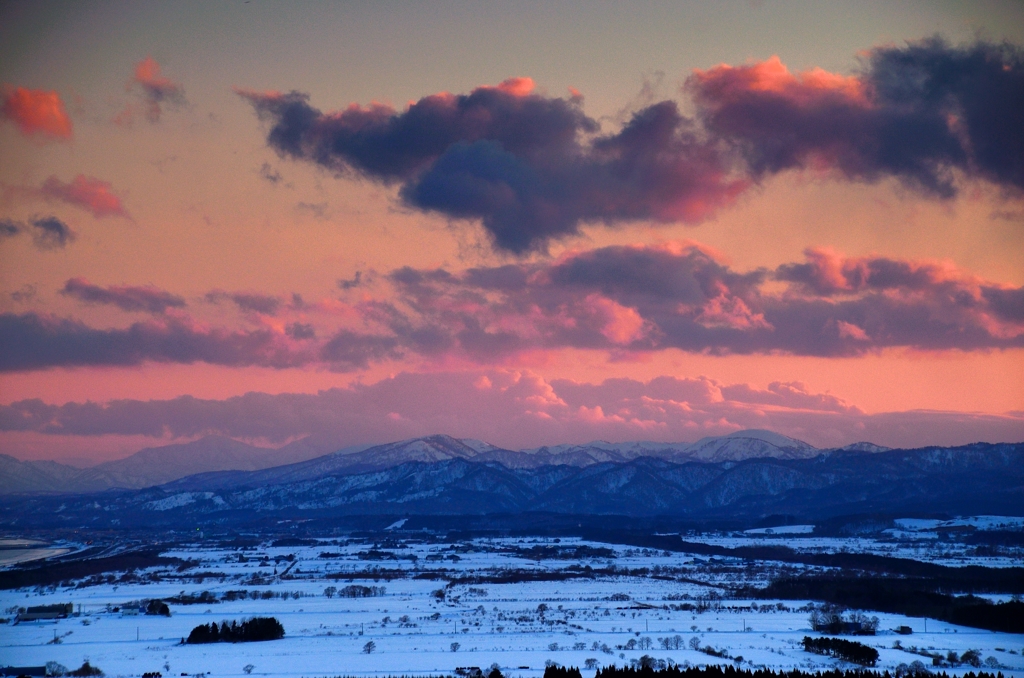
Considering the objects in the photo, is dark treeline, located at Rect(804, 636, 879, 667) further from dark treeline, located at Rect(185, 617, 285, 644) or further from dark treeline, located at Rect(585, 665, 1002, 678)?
dark treeline, located at Rect(185, 617, 285, 644)

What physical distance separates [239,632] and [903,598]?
86246mm

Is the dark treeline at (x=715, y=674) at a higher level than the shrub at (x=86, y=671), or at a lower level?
higher

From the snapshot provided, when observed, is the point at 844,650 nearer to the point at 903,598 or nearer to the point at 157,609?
the point at 903,598

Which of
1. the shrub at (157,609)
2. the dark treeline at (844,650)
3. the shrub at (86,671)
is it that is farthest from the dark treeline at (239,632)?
the dark treeline at (844,650)

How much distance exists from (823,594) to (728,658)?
191ft

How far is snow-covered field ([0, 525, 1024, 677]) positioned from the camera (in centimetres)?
10106

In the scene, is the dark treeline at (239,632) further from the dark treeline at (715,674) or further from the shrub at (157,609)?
the dark treeline at (715,674)

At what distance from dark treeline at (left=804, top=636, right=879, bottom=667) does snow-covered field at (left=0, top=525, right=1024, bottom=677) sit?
1.44 meters

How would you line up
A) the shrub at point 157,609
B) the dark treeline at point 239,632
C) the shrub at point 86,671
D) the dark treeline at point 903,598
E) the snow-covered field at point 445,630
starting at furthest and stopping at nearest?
the shrub at point 157,609
the dark treeline at point 903,598
the dark treeline at point 239,632
the snow-covered field at point 445,630
the shrub at point 86,671

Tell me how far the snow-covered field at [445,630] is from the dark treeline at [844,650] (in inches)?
56.6

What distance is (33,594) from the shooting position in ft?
531

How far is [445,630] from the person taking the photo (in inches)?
4793

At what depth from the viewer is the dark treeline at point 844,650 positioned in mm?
101375

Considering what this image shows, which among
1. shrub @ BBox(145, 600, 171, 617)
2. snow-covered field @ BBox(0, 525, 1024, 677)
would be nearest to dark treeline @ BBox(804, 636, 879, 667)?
snow-covered field @ BBox(0, 525, 1024, 677)
